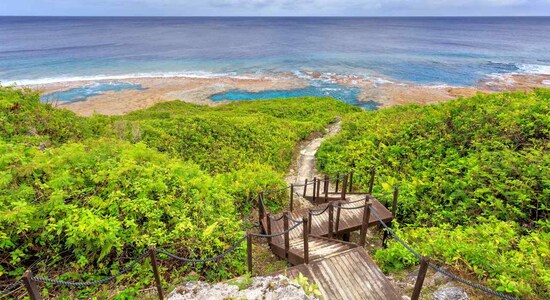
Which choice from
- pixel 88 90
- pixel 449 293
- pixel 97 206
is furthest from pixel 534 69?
pixel 88 90

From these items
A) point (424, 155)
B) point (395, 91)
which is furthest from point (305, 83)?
point (424, 155)

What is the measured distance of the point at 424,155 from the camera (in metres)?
12.3

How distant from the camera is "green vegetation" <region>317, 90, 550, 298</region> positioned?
18.3 ft

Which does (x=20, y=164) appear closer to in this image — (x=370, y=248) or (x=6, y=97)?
(x=6, y=97)

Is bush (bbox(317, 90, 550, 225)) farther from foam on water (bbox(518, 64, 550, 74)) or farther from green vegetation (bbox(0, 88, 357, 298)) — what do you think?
foam on water (bbox(518, 64, 550, 74))

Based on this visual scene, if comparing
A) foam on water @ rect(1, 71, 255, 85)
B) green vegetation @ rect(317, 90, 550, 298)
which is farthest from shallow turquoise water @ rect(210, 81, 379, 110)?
green vegetation @ rect(317, 90, 550, 298)

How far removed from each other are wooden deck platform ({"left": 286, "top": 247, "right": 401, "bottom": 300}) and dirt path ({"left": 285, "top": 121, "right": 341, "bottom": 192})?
28.2 ft

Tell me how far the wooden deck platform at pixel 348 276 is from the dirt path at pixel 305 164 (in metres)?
8.58

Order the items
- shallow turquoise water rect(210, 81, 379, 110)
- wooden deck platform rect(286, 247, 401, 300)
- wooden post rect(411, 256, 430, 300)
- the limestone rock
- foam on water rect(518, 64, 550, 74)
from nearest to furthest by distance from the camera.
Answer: wooden post rect(411, 256, 430, 300), the limestone rock, wooden deck platform rect(286, 247, 401, 300), shallow turquoise water rect(210, 81, 379, 110), foam on water rect(518, 64, 550, 74)

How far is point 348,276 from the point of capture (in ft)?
17.9

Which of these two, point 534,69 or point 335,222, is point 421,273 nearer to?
point 335,222

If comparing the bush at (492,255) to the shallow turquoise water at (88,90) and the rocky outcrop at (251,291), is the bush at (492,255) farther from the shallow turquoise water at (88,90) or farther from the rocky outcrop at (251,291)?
the shallow turquoise water at (88,90)

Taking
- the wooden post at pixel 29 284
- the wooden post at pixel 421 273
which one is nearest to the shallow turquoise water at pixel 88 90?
the wooden post at pixel 29 284

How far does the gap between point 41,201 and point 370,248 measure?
8.26 metres
